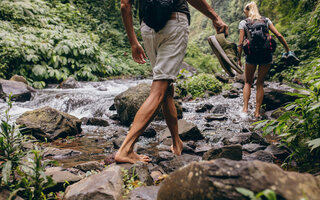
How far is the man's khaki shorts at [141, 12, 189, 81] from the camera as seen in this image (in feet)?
7.32

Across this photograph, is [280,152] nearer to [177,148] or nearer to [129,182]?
[177,148]

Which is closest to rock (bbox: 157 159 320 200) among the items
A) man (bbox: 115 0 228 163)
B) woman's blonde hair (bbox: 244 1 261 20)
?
man (bbox: 115 0 228 163)

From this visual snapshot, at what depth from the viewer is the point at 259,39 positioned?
4406mm

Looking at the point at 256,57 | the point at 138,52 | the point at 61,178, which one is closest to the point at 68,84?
the point at 256,57

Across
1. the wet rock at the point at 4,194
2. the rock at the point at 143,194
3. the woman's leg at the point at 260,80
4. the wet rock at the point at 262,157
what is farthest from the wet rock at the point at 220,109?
the wet rock at the point at 4,194

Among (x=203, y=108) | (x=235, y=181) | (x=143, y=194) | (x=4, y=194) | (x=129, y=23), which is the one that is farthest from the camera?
(x=203, y=108)

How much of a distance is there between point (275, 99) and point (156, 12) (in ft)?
14.1

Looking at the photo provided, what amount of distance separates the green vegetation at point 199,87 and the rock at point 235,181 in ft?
24.2

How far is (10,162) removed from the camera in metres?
1.41

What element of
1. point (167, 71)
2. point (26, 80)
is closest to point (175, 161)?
point (167, 71)

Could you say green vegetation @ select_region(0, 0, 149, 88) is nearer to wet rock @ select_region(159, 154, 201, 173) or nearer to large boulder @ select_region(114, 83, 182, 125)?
large boulder @ select_region(114, 83, 182, 125)

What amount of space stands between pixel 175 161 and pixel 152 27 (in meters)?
1.33

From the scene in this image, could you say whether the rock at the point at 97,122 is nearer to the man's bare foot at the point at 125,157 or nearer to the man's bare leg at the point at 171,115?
the man's bare leg at the point at 171,115

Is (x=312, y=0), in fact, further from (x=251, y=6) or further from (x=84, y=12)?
(x=84, y=12)
